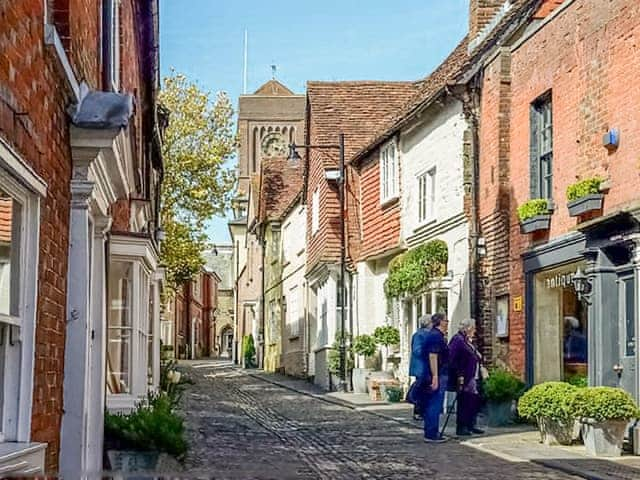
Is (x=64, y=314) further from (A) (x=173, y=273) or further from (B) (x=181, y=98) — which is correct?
(B) (x=181, y=98)

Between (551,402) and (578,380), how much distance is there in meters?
2.68

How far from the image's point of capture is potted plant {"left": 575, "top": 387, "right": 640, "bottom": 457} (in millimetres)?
12609

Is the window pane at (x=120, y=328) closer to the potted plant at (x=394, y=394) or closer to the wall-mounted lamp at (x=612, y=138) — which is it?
the wall-mounted lamp at (x=612, y=138)

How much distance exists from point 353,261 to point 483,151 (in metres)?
9.70

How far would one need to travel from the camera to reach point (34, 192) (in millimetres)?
6008

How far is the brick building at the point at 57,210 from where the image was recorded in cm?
577

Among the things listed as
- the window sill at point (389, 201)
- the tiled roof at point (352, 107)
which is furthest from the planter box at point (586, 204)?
the tiled roof at point (352, 107)

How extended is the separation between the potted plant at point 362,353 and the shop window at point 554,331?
351 inches

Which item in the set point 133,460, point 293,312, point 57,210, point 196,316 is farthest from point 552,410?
point 196,316

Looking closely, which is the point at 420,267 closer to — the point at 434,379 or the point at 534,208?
the point at 534,208

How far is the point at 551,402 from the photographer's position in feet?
45.3

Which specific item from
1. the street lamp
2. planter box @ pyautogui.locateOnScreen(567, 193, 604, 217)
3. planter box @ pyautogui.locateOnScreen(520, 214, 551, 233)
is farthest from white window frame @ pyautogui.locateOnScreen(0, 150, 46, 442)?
the street lamp

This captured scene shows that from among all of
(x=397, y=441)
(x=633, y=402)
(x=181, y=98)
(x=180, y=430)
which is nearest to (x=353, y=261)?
(x=181, y=98)

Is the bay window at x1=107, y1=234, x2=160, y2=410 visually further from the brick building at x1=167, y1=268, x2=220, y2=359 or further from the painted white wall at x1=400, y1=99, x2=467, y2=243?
the brick building at x1=167, y1=268, x2=220, y2=359
